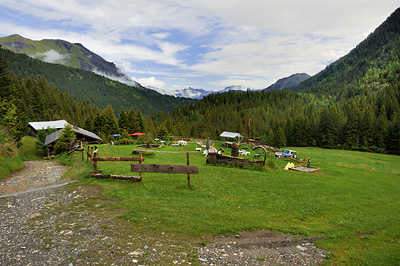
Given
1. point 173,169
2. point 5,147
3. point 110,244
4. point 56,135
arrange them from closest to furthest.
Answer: point 110,244
point 173,169
point 5,147
point 56,135

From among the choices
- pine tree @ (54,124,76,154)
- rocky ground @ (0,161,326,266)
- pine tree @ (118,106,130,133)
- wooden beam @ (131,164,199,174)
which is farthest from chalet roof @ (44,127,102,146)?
rocky ground @ (0,161,326,266)

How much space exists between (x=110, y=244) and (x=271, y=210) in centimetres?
757

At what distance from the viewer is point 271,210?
10.2 metres

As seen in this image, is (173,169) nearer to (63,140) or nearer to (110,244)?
(110,244)

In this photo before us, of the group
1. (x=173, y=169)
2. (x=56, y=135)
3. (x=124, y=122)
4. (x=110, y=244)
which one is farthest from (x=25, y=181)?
(x=124, y=122)

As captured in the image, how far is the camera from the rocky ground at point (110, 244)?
17.8 feet

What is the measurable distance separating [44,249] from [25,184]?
10.9 metres

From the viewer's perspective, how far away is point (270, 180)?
16.3 meters

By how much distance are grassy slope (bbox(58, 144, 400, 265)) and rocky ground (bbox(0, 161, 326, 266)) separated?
1.82 feet

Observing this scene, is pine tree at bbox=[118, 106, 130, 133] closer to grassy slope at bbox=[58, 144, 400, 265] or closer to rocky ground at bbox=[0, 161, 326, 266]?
grassy slope at bbox=[58, 144, 400, 265]

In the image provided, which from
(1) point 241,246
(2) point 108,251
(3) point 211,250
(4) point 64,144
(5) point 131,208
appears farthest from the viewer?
(4) point 64,144

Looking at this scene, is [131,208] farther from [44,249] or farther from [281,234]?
[281,234]

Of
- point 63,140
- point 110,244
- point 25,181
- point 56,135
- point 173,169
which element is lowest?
point 25,181

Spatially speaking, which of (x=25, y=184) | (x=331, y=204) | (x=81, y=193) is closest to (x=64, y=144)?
(x=25, y=184)
